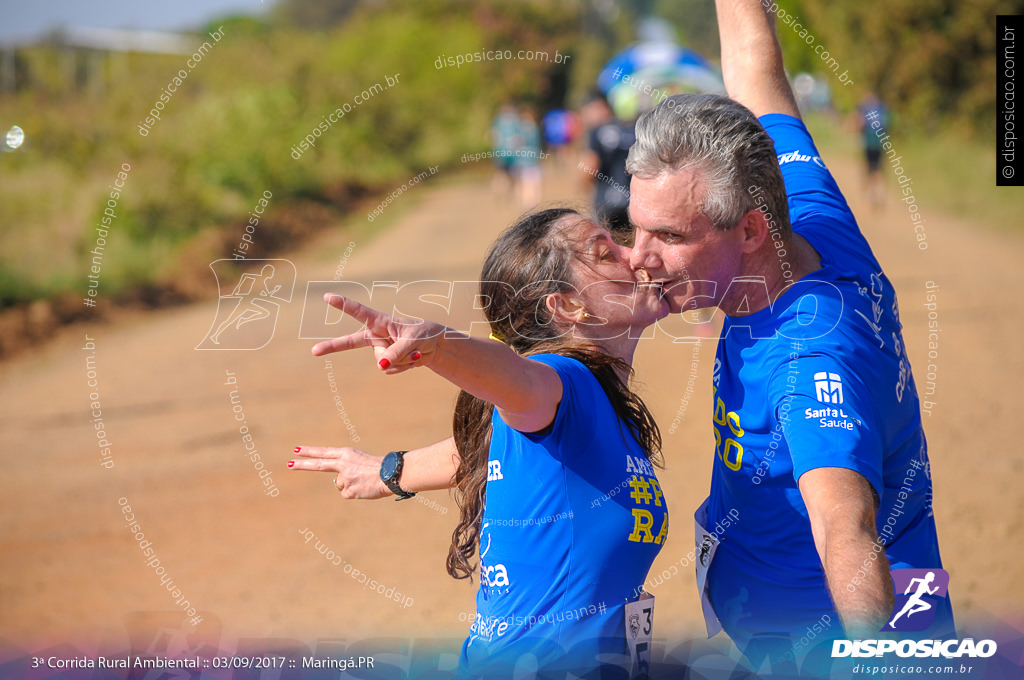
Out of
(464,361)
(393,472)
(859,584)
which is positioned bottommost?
(859,584)

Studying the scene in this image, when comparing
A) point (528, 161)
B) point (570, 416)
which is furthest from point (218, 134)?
point (570, 416)

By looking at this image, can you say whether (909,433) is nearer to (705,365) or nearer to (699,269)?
(699,269)

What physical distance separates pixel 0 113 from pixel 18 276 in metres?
5.47

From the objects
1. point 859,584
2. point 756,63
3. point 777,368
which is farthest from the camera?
point 756,63

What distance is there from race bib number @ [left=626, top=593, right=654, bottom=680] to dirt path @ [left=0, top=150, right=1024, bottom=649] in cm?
205

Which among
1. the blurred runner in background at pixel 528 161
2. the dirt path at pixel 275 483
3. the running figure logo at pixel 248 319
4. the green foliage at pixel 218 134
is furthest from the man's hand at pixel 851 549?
the blurred runner in background at pixel 528 161

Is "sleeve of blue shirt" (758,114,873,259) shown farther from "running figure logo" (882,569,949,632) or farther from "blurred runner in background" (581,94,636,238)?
"blurred runner in background" (581,94,636,238)

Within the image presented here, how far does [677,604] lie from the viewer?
428 centimetres

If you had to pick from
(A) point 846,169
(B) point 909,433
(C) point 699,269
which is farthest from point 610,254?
(A) point 846,169

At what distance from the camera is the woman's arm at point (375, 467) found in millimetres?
2357

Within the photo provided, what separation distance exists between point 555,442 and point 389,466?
727mm

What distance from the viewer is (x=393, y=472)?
2354mm

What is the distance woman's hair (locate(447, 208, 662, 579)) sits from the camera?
78.8 inches

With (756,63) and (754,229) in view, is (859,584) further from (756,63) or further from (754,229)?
(756,63)
